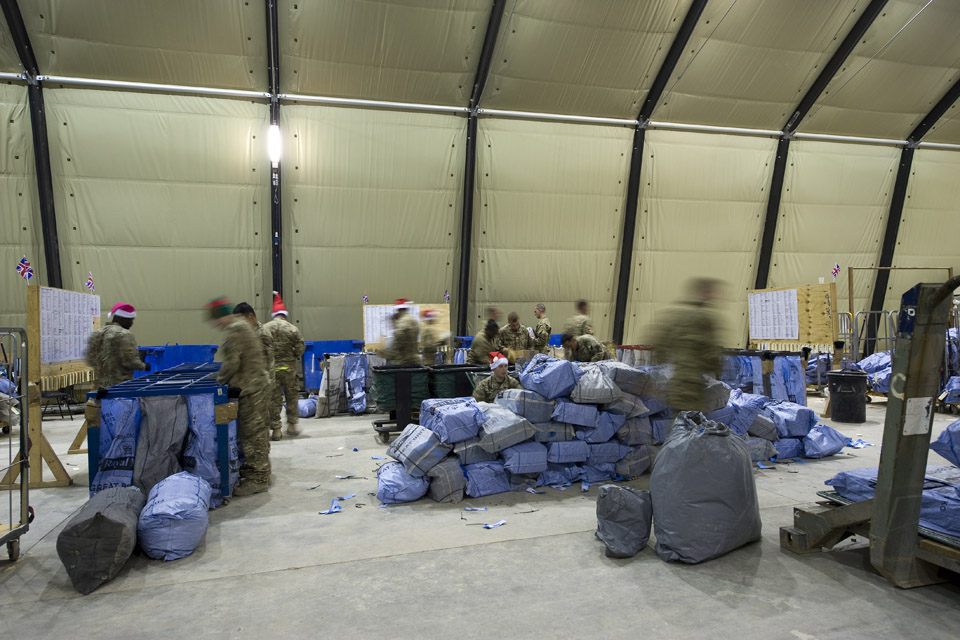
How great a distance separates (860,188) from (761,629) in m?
14.9

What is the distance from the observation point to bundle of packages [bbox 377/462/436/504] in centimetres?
506

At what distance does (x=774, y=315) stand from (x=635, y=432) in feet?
25.5

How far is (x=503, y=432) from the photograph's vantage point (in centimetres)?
521

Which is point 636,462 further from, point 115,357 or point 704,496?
point 115,357

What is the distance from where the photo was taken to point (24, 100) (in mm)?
10242

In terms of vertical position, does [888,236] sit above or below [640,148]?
below

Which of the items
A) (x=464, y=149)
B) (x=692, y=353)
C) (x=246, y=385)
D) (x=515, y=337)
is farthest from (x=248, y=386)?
(x=464, y=149)

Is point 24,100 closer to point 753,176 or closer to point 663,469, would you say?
point 663,469

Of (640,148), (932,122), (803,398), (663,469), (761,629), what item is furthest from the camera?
(932,122)

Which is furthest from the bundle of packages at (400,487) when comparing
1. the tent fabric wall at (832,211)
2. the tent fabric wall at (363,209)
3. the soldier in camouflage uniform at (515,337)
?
the tent fabric wall at (832,211)

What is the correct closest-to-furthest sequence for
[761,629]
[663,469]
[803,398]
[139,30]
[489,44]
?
[761,629] < [663,469] < [803,398] < [139,30] < [489,44]

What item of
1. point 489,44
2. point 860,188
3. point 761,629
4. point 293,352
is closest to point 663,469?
point 761,629

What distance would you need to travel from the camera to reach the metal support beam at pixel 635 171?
11.6 m

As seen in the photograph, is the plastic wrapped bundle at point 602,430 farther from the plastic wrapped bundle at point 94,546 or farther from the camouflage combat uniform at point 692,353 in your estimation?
the plastic wrapped bundle at point 94,546
